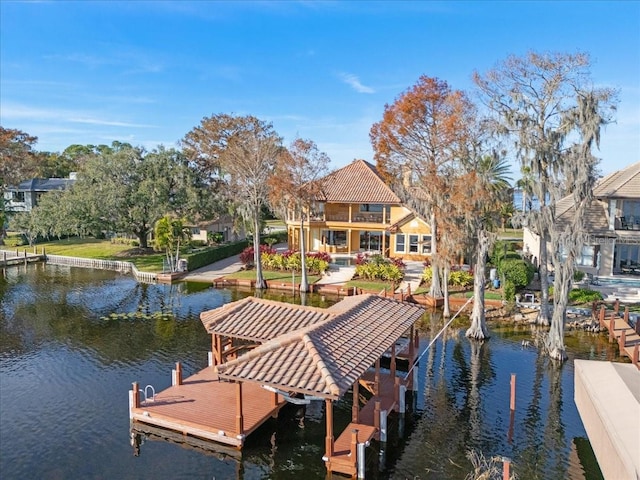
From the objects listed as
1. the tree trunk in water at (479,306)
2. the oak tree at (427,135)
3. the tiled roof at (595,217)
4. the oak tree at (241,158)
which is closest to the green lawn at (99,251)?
the oak tree at (241,158)

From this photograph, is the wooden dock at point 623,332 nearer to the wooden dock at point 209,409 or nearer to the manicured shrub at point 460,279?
the manicured shrub at point 460,279

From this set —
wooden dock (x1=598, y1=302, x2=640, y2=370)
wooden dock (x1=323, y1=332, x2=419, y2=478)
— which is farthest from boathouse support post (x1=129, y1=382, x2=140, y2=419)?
wooden dock (x1=598, y1=302, x2=640, y2=370)

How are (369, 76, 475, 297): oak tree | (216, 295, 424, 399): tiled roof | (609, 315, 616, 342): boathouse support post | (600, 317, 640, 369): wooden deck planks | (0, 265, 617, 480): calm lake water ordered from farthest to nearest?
1. (369, 76, 475, 297): oak tree
2. (609, 315, 616, 342): boathouse support post
3. (600, 317, 640, 369): wooden deck planks
4. (0, 265, 617, 480): calm lake water
5. (216, 295, 424, 399): tiled roof

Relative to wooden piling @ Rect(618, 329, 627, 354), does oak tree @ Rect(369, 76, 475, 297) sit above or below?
above

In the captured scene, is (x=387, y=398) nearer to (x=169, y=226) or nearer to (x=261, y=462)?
Result: (x=261, y=462)

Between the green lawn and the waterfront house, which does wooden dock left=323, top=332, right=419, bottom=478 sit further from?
the waterfront house
